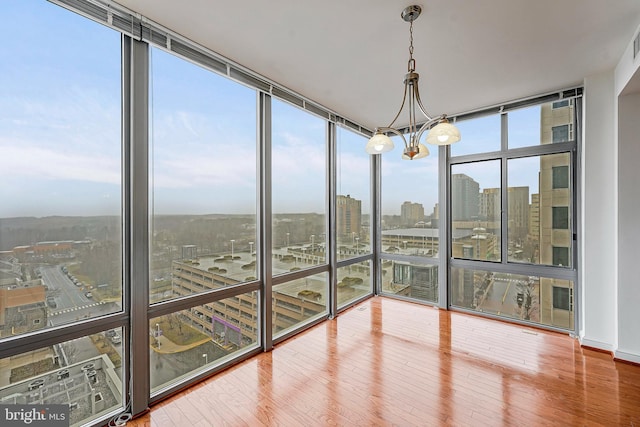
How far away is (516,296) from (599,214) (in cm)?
142

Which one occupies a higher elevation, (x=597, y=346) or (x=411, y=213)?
(x=411, y=213)

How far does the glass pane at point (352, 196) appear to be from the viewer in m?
4.28

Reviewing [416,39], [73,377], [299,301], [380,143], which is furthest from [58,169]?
Result: [416,39]

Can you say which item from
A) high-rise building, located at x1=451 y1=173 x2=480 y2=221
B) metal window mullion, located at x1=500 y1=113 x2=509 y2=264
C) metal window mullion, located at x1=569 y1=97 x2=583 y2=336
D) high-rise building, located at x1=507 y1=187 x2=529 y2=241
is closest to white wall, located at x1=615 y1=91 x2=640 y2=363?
metal window mullion, located at x1=569 y1=97 x2=583 y2=336

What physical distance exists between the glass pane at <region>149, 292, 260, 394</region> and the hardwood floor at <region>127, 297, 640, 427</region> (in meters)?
0.17

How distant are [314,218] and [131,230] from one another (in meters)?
2.16

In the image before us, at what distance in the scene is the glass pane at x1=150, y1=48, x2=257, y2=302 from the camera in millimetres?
2291

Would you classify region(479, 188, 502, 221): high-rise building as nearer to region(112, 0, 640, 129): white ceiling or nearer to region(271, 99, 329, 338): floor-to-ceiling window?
region(112, 0, 640, 129): white ceiling

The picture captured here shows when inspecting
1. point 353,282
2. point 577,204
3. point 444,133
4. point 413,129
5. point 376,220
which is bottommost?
point 353,282

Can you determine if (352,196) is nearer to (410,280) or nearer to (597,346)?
(410,280)

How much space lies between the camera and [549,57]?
8.54ft

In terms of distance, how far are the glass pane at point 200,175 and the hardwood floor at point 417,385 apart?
0.93 m

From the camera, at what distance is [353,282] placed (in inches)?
181

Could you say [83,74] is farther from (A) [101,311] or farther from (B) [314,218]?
(B) [314,218]
